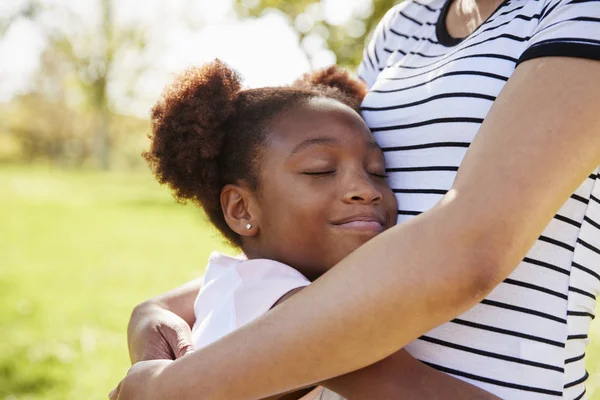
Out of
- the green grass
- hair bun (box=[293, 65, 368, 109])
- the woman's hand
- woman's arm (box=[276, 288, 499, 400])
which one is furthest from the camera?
the green grass

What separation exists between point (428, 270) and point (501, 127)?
0.95 feet

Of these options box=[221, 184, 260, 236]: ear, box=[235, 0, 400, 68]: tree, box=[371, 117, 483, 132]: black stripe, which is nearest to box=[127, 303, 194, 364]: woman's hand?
box=[221, 184, 260, 236]: ear

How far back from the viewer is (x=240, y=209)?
1.93m

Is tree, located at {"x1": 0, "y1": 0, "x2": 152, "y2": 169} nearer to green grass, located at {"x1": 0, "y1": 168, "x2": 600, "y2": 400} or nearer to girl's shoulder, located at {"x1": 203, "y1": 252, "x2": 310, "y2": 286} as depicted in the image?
green grass, located at {"x1": 0, "y1": 168, "x2": 600, "y2": 400}

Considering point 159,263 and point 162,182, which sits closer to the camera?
point 162,182

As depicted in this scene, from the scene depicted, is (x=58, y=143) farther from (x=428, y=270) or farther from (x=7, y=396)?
(x=428, y=270)

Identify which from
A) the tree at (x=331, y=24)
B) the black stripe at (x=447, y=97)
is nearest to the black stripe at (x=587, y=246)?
the black stripe at (x=447, y=97)

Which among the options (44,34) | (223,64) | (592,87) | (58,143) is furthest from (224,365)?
(58,143)

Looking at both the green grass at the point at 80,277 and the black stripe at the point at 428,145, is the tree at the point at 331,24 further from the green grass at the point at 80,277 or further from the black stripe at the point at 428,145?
the black stripe at the point at 428,145

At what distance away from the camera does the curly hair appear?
192cm

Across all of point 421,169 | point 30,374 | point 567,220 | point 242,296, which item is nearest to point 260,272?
point 242,296

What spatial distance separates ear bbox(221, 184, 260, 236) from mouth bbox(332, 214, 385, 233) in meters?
0.28

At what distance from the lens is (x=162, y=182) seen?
2084 millimetres

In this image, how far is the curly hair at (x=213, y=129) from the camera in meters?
1.92
